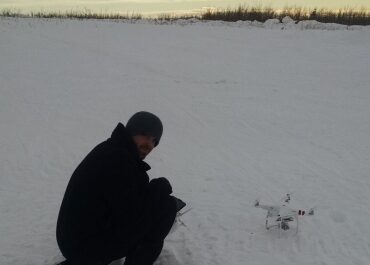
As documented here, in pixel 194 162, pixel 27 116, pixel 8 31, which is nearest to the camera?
pixel 194 162

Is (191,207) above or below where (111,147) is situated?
below

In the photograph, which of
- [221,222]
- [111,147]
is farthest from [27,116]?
[111,147]

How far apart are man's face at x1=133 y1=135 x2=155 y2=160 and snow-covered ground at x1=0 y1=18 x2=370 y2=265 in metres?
1.01

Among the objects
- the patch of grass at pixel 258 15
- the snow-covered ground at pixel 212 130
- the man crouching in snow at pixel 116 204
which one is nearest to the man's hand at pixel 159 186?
the man crouching in snow at pixel 116 204

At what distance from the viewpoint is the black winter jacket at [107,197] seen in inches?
107

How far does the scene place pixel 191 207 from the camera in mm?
4531

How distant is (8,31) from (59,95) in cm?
737

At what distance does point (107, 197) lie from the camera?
8.99 ft

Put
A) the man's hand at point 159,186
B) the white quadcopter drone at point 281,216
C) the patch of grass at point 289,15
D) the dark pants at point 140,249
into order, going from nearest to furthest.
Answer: the dark pants at point 140,249 → the man's hand at point 159,186 → the white quadcopter drone at point 281,216 → the patch of grass at point 289,15

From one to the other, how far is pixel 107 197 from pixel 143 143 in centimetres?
42

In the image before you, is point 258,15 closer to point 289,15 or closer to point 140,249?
point 289,15

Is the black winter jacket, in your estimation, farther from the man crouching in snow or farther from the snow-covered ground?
the snow-covered ground

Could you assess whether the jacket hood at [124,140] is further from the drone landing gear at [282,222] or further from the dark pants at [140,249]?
the drone landing gear at [282,222]

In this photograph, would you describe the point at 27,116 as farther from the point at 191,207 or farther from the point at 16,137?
the point at 191,207
